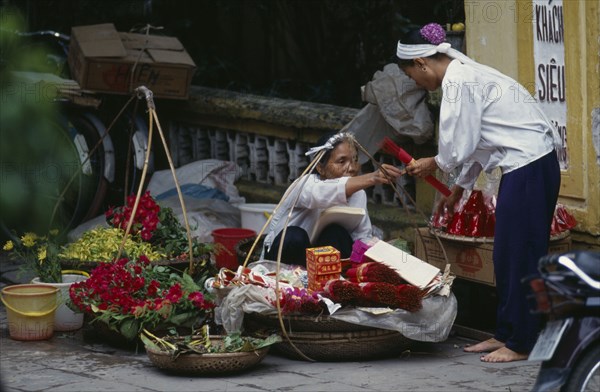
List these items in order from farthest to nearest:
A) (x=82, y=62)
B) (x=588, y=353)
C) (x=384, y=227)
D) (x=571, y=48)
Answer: (x=82, y=62) → (x=384, y=227) → (x=571, y=48) → (x=588, y=353)

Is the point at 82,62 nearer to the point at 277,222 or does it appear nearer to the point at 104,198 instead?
the point at 104,198

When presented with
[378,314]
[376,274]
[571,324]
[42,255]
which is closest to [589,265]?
[571,324]

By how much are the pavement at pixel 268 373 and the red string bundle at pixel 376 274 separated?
1.49ft

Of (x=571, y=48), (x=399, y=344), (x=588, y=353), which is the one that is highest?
(x=571, y=48)

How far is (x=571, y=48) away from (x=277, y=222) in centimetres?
213

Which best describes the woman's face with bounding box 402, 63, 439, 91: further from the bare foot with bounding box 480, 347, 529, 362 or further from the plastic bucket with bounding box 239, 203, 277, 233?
the plastic bucket with bounding box 239, 203, 277, 233

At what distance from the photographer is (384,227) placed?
8.49 metres

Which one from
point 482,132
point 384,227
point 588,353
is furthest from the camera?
point 384,227

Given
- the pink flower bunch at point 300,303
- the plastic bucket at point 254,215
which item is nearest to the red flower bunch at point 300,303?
the pink flower bunch at point 300,303

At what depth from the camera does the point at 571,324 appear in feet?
15.3

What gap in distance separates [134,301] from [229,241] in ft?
6.76

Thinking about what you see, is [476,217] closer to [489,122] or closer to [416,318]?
[489,122]

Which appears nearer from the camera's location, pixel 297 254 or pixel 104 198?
pixel 297 254

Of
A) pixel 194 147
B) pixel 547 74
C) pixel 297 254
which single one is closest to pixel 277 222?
pixel 297 254
